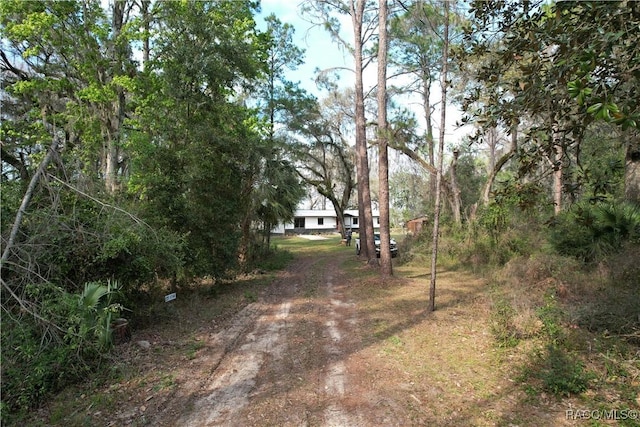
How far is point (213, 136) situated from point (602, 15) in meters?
8.71

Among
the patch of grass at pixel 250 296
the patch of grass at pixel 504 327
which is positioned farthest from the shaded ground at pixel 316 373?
the patch of grass at pixel 250 296

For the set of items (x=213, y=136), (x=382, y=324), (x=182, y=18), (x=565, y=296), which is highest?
(x=182, y=18)

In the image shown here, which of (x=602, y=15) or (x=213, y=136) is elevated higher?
(x=213, y=136)

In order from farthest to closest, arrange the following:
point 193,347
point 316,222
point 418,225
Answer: point 316,222 → point 418,225 → point 193,347

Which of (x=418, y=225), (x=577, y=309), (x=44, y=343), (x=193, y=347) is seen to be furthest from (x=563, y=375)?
(x=418, y=225)

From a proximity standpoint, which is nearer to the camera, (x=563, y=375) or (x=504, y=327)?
(x=563, y=375)

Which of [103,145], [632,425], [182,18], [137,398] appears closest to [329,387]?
[137,398]

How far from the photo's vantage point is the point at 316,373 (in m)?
4.69

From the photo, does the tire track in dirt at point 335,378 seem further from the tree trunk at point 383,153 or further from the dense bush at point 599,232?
the dense bush at point 599,232

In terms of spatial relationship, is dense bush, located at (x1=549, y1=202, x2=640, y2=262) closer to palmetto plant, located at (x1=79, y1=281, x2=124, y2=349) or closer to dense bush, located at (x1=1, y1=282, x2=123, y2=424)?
palmetto plant, located at (x1=79, y1=281, x2=124, y2=349)

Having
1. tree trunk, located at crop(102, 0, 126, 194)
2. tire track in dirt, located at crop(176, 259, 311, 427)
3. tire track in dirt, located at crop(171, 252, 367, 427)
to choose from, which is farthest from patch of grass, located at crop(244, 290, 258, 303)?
tree trunk, located at crop(102, 0, 126, 194)

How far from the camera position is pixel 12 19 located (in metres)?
11.6

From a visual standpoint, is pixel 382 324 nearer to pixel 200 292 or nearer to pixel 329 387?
pixel 329 387

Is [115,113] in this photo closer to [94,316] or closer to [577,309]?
[94,316]
